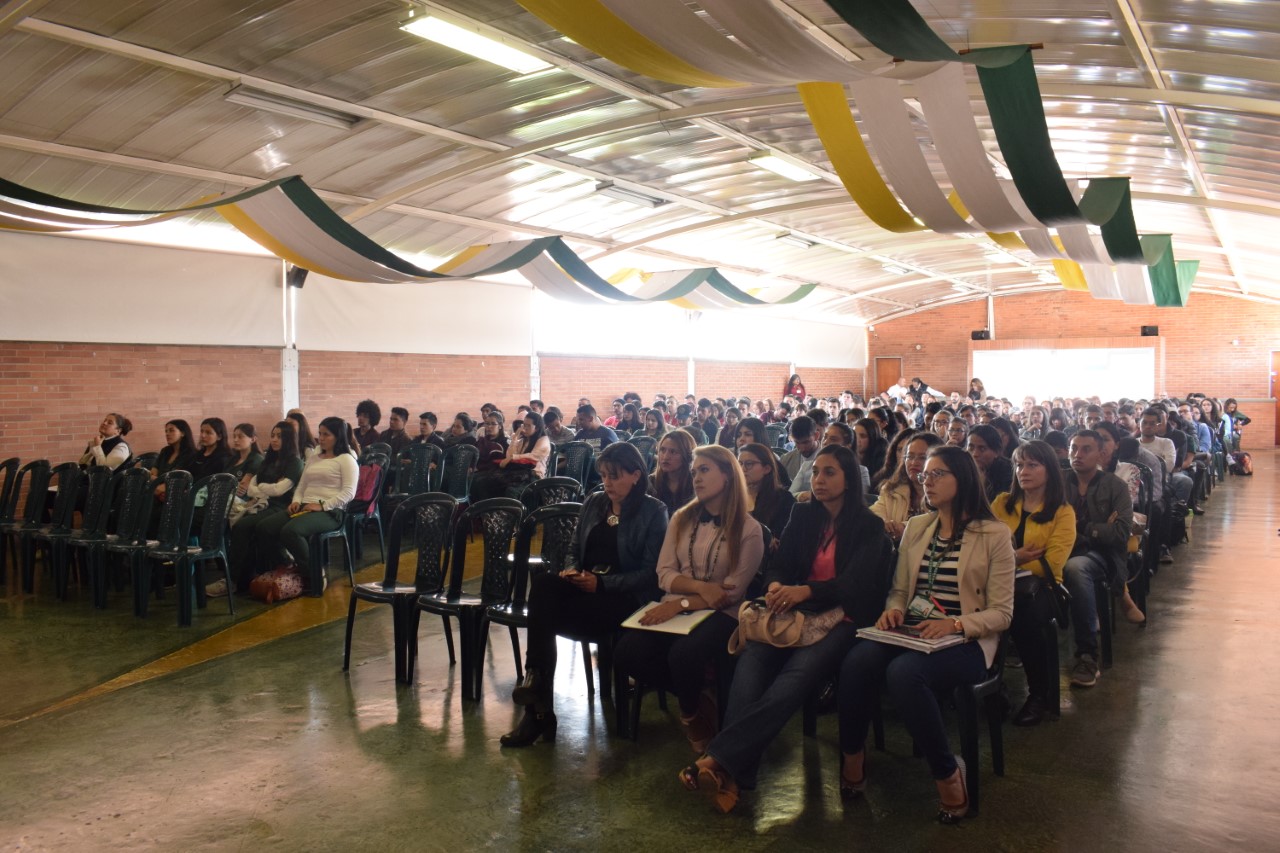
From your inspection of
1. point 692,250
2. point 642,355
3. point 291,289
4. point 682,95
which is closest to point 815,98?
point 682,95

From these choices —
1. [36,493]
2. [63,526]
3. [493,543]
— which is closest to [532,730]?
[493,543]

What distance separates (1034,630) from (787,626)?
1.19 meters

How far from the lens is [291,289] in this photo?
35.3ft

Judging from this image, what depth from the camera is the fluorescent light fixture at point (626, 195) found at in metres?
10.6

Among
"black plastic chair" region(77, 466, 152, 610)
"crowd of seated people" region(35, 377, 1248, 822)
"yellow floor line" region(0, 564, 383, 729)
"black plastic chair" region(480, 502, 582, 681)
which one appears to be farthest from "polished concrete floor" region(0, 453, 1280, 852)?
"black plastic chair" region(77, 466, 152, 610)

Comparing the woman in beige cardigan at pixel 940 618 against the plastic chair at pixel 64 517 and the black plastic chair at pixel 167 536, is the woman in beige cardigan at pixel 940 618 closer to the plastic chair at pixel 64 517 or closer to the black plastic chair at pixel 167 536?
the black plastic chair at pixel 167 536

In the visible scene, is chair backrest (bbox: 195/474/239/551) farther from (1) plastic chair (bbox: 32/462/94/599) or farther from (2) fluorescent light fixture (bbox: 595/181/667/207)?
(2) fluorescent light fixture (bbox: 595/181/667/207)

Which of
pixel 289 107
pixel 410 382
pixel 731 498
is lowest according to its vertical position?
pixel 731 498

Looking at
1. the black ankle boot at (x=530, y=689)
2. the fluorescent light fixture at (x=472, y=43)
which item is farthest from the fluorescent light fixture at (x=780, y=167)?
the black ankle boot at (x=530, y=689)

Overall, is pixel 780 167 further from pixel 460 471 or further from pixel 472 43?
pixel 460 471

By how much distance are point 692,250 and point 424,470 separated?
738cm

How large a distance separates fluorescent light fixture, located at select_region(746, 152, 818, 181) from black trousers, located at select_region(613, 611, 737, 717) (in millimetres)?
7245

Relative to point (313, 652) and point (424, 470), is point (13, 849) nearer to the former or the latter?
point (313, 652)

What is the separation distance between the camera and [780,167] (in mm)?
10445
